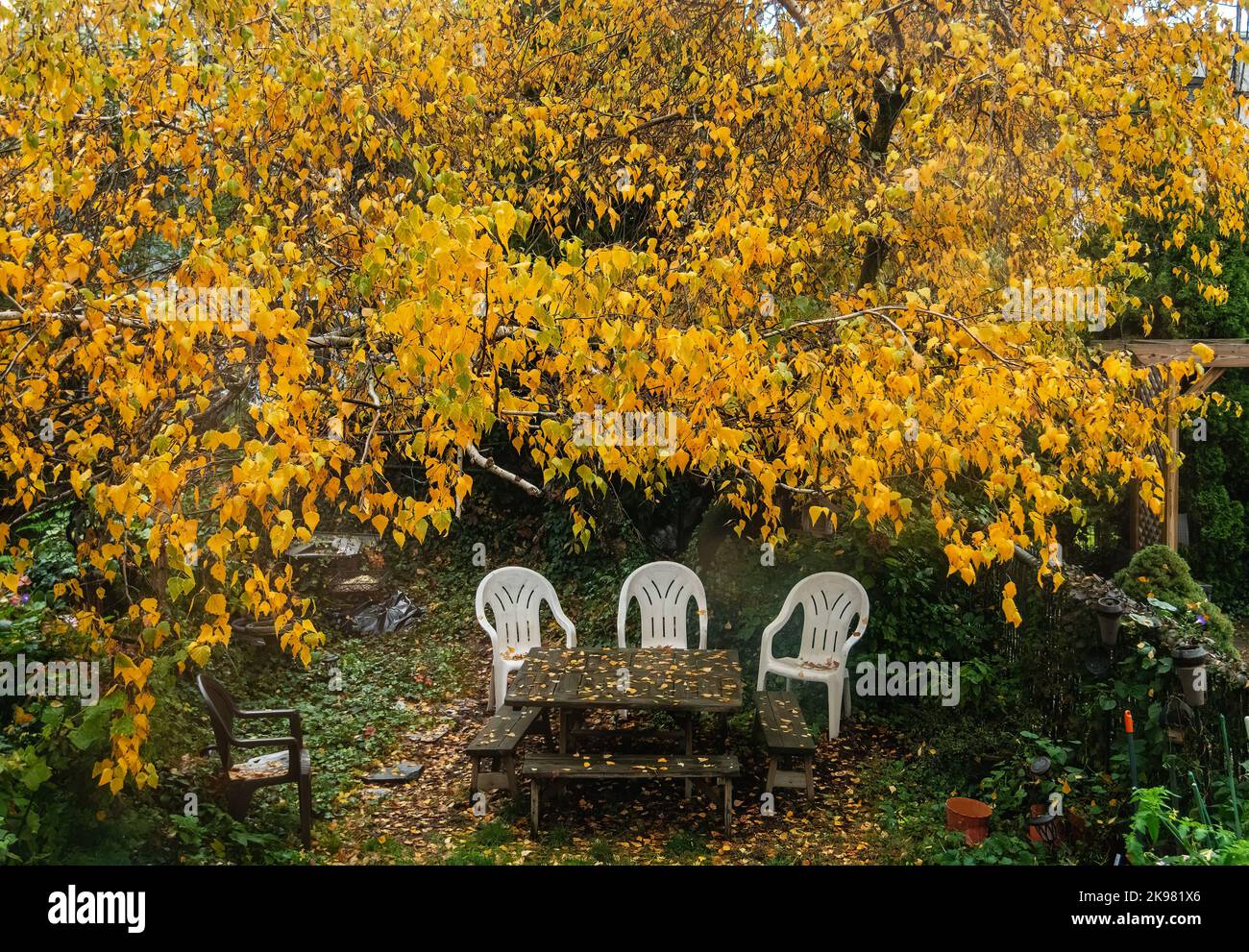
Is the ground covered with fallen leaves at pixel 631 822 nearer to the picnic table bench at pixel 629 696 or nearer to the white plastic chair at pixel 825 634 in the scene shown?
the picnic table bench at pixel 629 696

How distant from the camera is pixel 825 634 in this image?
228 inches

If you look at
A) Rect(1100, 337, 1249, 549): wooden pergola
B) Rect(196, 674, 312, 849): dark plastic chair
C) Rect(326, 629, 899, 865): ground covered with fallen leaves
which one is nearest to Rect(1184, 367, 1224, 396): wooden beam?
Rect(1100, 337, 1249, 549): wooden pergola

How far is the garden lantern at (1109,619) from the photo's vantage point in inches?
161

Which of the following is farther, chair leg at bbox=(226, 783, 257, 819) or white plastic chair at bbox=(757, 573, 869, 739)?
white plastic chair at bbox=(757, 573, 869, 739)

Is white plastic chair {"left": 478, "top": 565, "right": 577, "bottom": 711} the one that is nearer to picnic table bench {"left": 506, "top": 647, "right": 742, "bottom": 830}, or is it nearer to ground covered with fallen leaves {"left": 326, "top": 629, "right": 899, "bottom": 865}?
picnic table bench {"left": 506, "top": 647, "right": 742, "bottom": 830}

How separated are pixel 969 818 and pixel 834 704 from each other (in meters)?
1.29

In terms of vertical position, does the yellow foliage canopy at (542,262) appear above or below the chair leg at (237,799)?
above

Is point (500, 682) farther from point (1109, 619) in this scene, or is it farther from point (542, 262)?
point (542, 262)

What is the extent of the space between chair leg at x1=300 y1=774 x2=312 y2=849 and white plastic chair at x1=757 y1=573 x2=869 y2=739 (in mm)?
2495

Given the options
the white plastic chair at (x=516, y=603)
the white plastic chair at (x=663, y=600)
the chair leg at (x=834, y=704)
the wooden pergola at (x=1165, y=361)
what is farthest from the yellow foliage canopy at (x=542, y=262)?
the wooden pergola at (x=1165, y=361)

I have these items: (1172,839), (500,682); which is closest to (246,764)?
(500,682)

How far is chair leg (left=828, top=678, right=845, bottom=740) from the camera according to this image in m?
5.30

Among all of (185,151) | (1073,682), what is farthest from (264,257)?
(1073,682)
